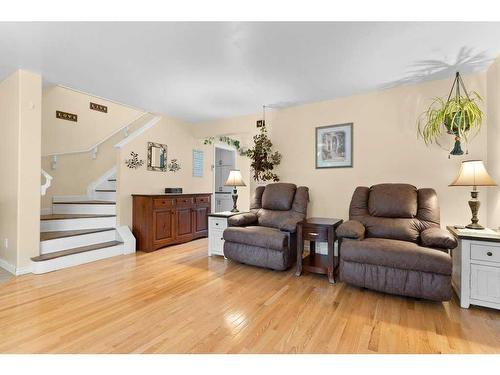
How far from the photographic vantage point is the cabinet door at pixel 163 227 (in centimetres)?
391

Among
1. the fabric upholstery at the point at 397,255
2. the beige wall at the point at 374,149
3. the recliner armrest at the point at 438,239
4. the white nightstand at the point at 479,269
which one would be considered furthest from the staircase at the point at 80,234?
the white nightstand at the point at 479,269

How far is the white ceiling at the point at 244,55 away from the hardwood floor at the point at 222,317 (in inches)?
89.5

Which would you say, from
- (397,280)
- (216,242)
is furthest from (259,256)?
(397,280)

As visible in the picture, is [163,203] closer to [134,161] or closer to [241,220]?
[134,161]

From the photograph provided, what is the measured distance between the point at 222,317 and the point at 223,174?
4866 millimetres

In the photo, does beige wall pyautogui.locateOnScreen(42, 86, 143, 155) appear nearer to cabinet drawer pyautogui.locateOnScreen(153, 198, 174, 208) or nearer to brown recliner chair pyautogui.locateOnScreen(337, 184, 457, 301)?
cabinet drawer pyautogui.locateOnScreen(153, 198, 174, 208)

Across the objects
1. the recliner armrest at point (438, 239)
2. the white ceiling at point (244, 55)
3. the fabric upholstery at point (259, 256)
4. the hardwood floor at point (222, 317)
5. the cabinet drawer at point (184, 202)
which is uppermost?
the white ceiling at point (244, 55)

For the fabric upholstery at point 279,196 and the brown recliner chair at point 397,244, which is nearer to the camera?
the brown recliner chair at point 397,244

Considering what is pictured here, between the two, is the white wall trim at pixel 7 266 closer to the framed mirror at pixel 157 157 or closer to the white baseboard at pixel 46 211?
the white baseboard at pixel 46 211

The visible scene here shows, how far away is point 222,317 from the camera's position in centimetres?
195

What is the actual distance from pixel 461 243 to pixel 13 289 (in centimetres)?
414

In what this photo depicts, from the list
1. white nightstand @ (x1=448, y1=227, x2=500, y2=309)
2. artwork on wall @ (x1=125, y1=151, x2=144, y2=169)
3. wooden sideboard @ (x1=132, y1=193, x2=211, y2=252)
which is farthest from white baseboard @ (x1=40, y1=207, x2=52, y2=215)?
white nightstand @ (x1=448, y1=227, x2=500, y2=309)

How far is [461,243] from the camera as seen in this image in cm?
217
